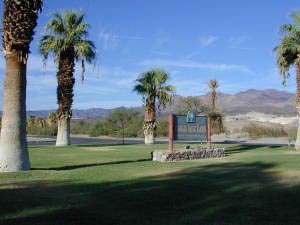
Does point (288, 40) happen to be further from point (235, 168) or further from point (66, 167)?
point (66, 167)

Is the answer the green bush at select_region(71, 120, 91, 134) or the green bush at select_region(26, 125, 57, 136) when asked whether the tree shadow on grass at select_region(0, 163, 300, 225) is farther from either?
the green bush at select_region(71, 120, 91, 134)

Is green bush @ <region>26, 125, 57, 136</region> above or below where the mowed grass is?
above

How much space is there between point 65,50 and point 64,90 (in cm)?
266

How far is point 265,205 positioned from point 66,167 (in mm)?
10575

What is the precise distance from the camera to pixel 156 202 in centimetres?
1128

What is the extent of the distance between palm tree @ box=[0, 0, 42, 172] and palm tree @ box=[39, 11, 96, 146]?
15.8 m

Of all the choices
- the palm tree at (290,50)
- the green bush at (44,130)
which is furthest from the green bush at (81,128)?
the palm tree at (290,50)

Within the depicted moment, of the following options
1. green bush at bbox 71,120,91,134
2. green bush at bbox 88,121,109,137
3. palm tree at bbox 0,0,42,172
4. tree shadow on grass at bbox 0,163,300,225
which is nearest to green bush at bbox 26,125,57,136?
green bush at bbox 71,120,91,134

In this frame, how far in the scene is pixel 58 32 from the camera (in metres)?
34.3

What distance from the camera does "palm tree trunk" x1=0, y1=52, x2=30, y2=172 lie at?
1720 centimetres

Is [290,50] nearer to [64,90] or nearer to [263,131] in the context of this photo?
[64,90]

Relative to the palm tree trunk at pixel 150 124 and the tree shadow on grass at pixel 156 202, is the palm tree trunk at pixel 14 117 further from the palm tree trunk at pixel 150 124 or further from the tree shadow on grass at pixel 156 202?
the palm tree trunk at pixel 150 124

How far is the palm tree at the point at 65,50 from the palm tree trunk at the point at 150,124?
317 inches

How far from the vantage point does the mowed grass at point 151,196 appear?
952 centimetres
